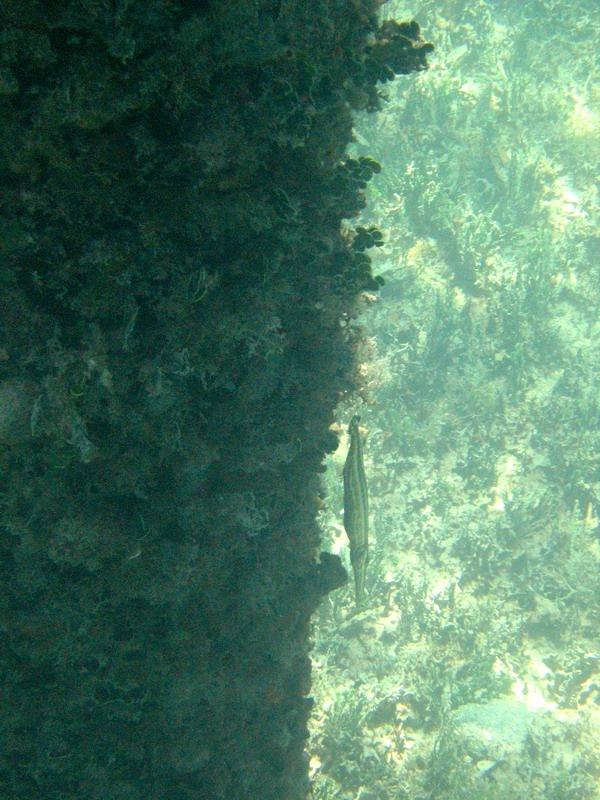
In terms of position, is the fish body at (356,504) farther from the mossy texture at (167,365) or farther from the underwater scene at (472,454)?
the mossy texture at (167,365)

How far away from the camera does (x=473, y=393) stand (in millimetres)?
9086

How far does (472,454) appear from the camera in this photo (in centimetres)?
866

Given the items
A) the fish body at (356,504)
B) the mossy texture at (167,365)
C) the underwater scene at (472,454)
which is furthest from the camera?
the underwater scene at (472,454)

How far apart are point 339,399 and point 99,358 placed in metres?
1.77

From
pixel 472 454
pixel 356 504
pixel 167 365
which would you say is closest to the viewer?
pixel 167 365

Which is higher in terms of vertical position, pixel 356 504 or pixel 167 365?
pixel 167 365

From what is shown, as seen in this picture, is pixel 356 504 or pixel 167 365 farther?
pixel 356 504

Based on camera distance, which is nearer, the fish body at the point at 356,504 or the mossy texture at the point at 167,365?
the mossy texture at the point at 167,365

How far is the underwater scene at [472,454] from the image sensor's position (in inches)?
229

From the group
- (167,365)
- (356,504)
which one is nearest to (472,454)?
(356,504)

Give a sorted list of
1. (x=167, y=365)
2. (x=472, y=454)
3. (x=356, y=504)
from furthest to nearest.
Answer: (x=472, y=454), (x=356, y=504), (x=167, y=365)

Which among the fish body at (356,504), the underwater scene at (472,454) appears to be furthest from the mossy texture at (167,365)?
the underwater scene at (472,454)

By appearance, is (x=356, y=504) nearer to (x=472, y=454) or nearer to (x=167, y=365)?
(x=167, y=365)

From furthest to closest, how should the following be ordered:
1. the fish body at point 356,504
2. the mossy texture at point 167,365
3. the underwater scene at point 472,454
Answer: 1. the underwater scene at point 472,454
2. the fish body at point 356,504
3. the mossy texture at point 167,365
